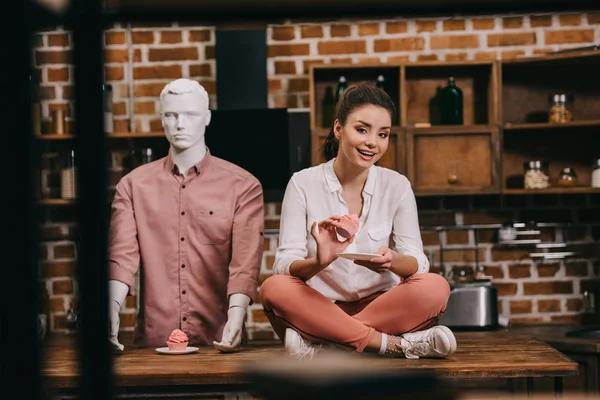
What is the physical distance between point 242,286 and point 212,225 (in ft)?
0.90

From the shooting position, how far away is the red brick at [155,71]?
420 centimetres

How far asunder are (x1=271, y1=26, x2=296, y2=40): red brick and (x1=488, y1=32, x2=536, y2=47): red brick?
97cm

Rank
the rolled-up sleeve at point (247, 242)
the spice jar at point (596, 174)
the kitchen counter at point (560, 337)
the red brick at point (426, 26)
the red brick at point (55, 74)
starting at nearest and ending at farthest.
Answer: the rolled-up sleeve at point (247, 242)
the kitchen counter at point (560, 337)
the spice jar at point (596, 174)
the red brick at point (426, 26)
the red brick at point (55, 74)

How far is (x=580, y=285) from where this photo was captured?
4.18 m

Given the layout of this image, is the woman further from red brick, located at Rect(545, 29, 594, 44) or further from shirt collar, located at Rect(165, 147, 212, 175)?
red brick, located at Rect(545, 29, 594, 44)

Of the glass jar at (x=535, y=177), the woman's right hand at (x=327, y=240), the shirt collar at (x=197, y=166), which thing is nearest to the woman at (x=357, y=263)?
the woman's right hand at (x=327, y=240)

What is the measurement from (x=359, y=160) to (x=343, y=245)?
1.21 ft

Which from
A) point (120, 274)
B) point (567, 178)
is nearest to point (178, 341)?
point (120, 274)

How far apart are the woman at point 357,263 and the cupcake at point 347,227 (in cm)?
2

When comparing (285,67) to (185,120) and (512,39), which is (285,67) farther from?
(185,120)

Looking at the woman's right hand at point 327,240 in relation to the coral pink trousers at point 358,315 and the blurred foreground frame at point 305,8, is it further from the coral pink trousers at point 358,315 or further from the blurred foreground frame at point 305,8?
the blurred foreground frame at point 305,8

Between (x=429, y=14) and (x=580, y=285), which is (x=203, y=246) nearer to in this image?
(x=580, y=285)

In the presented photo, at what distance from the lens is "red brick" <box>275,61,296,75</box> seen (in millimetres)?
4156

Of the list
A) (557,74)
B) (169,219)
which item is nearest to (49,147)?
(169,219)
